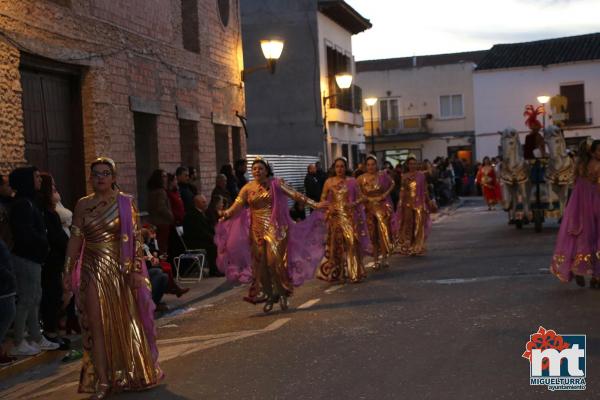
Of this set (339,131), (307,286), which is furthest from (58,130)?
(339,131)

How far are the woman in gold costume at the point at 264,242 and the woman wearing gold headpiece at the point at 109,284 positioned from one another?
402 centimetres

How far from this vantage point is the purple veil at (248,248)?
12516 mm

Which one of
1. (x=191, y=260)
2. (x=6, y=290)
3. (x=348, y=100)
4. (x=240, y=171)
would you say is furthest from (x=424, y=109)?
(x=6, y=290)

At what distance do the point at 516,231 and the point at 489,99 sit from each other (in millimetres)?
36194

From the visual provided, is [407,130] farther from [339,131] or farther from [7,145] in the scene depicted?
[7,145]

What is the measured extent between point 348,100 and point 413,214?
2220cm

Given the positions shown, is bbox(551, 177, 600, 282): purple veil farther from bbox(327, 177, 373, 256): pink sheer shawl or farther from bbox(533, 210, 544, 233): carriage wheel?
bbox(533, 210, 544, 233): carriage wheel

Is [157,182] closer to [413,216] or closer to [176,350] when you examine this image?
[413,216]

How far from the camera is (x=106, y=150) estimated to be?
17.2 m

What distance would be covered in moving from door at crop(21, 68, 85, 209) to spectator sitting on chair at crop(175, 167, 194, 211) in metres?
1.66

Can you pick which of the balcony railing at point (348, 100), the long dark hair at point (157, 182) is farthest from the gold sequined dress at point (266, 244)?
A: the balcony railing at point (348, 100)

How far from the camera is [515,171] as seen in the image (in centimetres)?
2225

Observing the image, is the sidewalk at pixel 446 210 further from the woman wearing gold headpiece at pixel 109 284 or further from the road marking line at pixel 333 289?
the woman wearing gold headpiece at pixel 109 284

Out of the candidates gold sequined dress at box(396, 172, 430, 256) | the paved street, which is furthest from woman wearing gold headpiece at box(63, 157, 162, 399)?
gold sequined dress at box(396, 172, 430, 256)
